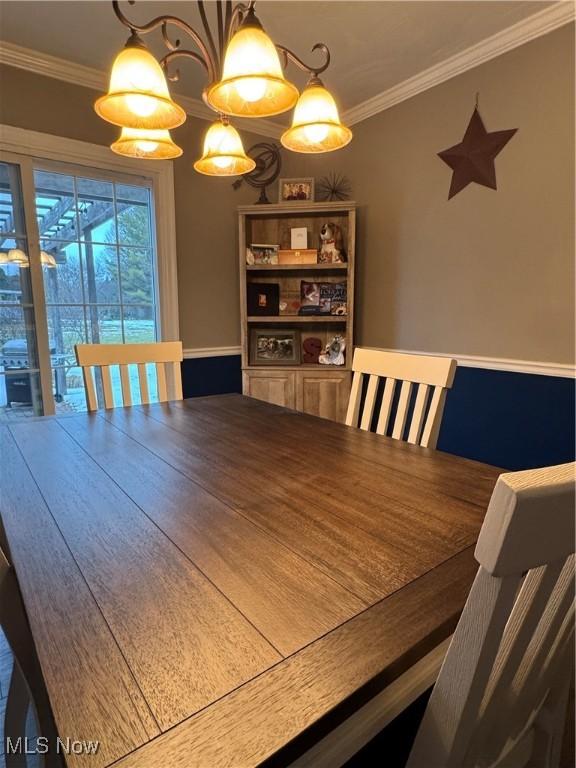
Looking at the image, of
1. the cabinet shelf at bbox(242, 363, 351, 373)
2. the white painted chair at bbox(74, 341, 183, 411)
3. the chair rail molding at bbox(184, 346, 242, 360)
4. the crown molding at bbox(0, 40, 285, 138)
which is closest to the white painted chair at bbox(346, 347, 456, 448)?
the white painted chair at bbox(74, 341, 183, 411)

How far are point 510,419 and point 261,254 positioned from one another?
1930 millimetres

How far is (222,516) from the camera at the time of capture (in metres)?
0.85

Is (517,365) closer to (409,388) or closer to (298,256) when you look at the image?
(409,388)

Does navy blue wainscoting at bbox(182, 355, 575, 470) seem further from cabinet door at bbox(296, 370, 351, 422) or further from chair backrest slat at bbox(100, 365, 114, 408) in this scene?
chair backrest slat at bbox(100, 365, 114, 408)

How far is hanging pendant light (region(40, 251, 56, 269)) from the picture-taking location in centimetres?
251

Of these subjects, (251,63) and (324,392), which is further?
(324,392)

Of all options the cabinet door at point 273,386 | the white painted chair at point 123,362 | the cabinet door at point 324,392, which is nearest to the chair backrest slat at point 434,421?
the white painted chair at point 123,362

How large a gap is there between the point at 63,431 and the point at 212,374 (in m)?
1.83

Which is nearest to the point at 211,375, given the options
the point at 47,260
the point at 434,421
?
the point at 47,260

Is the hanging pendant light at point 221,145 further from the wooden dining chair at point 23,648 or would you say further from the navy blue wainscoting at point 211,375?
the navy blue wainscoting at point 211,375

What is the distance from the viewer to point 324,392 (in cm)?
298

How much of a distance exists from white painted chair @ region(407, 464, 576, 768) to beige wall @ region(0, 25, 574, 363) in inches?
73.0

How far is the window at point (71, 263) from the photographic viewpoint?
2.43 m

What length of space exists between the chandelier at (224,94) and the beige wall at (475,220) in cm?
132
